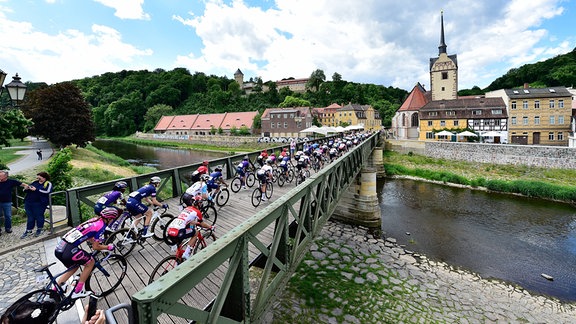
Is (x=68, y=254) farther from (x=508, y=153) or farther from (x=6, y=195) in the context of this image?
(x=508, y=153)

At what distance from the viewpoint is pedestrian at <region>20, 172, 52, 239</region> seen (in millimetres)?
7078

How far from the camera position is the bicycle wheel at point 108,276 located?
4.43 meters

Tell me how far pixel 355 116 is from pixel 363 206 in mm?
62123

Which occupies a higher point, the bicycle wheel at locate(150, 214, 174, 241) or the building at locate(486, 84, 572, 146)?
the building at locate(486, 84, 572, 146)

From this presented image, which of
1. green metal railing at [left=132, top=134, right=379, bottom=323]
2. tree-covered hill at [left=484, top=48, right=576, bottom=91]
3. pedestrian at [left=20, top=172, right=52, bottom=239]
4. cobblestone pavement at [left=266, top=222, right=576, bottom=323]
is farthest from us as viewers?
tree-covered hill at [left=484, top=48, right=576, bottom=91]

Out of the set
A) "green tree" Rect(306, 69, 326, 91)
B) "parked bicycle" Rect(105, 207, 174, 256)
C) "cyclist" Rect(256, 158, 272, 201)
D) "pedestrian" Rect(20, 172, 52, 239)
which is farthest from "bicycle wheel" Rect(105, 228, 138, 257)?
"green tree" Rect(306, 69, 326, 91)

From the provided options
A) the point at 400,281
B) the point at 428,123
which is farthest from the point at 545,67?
the point at 400,281

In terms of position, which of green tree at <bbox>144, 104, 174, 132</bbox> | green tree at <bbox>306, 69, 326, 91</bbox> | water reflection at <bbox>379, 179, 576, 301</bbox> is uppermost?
green tree at <bbox>306, 69, 326, 91</bbox>

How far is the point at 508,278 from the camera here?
11773 millimetres

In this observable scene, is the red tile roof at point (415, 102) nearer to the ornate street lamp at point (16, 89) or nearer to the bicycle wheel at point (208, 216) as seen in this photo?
the bicycle wheel at point (208, 216)

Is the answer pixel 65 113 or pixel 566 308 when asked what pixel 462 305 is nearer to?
pixel 566 308

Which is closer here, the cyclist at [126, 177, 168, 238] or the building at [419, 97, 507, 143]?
the cyclist at [126, 177, 168, 238]

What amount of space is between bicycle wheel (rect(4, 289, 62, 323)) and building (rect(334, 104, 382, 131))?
74.4 m

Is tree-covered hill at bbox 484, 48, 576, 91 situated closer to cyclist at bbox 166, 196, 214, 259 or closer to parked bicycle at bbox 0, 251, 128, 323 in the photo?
cyclist at bbox 166, 196, 214, 259
